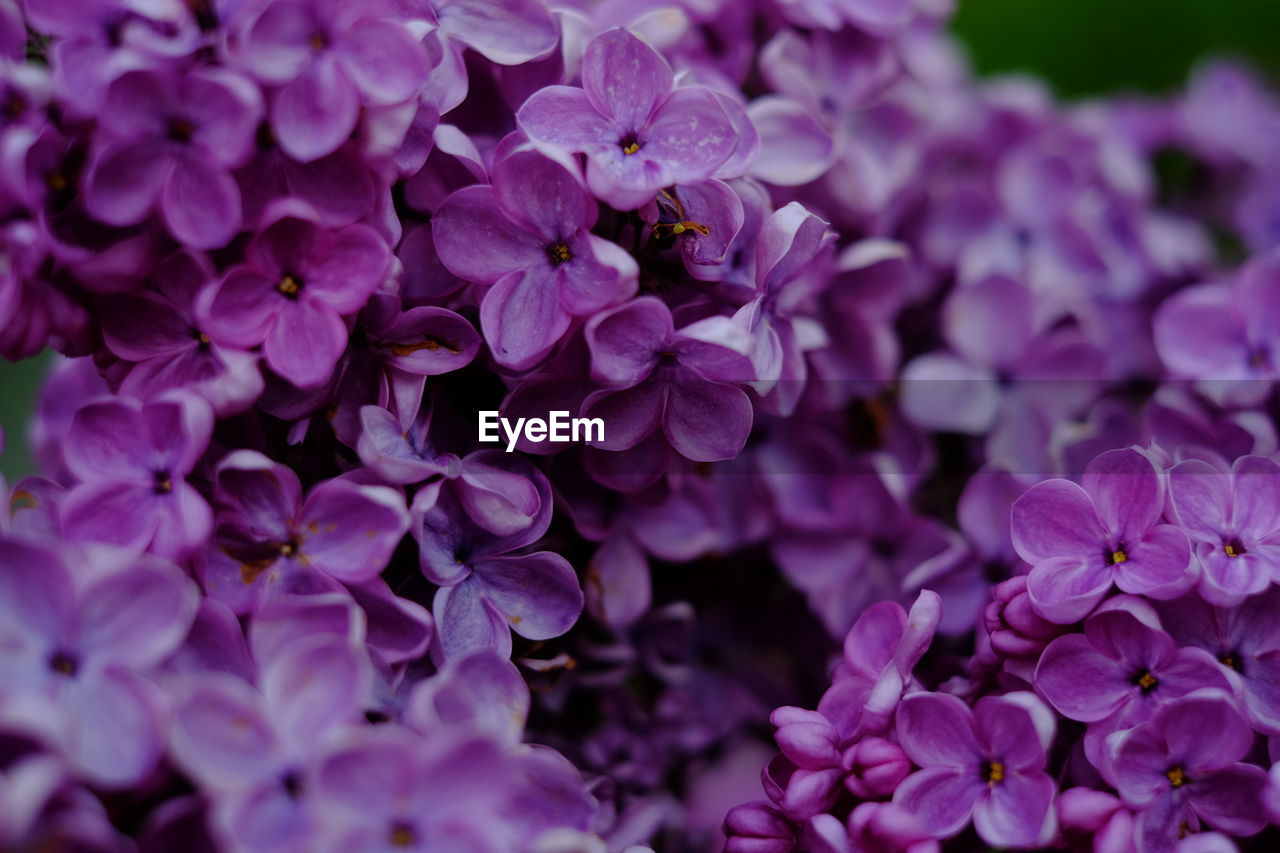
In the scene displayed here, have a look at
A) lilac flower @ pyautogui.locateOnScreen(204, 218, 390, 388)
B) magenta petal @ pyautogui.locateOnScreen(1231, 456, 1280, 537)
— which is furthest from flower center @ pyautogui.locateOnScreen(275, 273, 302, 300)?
magenta petal @ pyautogui.locateOnScreen(1231, 456, 1280, 537)

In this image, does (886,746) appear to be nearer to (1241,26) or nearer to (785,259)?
(785,259)

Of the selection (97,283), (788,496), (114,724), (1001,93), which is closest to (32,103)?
(97,283)

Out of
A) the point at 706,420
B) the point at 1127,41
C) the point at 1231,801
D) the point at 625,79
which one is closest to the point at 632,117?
the point at 625,79

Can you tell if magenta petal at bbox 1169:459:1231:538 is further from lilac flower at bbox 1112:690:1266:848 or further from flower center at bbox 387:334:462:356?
flower center at bbox 387:334:462:356

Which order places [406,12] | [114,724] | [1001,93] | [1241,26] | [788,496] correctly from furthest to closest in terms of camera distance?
[1241,26]
[1001,93]
[788,496]
[406,12]
[114,724]

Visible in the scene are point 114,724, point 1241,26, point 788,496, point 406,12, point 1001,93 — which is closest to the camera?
point 114,724

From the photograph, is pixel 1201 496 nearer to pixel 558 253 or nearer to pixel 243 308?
pixel 558 253

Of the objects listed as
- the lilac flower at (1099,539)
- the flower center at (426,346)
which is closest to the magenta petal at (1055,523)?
the lilac flower at (1099,539)
